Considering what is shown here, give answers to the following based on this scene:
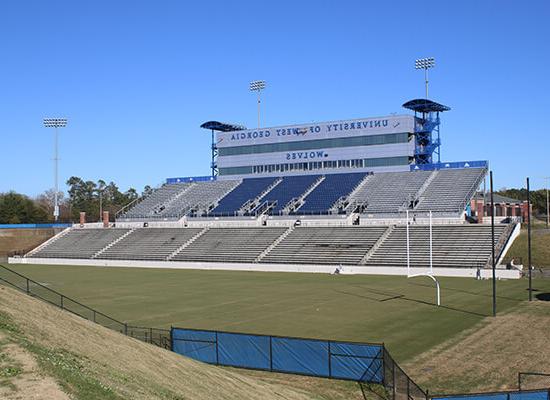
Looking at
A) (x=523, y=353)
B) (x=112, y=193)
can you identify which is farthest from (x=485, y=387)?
(x=112, y=193)

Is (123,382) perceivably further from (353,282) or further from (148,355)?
(353,282)

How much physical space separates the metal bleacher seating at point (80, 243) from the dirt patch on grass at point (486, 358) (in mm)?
68568

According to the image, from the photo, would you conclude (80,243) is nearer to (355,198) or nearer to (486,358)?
(355,198)

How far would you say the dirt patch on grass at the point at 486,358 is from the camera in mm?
22031

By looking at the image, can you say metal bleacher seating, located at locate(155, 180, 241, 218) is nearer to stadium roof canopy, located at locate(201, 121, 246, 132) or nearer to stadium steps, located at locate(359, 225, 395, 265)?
stadium roof canopy, located at locate(201, 121, 246, 132)

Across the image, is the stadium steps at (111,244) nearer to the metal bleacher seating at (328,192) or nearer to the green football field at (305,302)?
the green football field at (305,302)

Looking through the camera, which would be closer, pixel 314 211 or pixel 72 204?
pixel 314 211

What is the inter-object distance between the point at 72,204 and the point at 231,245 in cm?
11089

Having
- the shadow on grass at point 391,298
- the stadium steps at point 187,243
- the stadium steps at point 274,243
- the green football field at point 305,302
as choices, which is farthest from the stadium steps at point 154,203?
the shadow on grass at point 391,298

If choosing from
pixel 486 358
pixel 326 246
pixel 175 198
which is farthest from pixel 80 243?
pixel 486 358

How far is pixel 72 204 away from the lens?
179250 millimetres

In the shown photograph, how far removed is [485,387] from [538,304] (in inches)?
810

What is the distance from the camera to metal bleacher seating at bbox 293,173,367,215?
8794cm

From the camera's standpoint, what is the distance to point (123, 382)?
1571 cm
